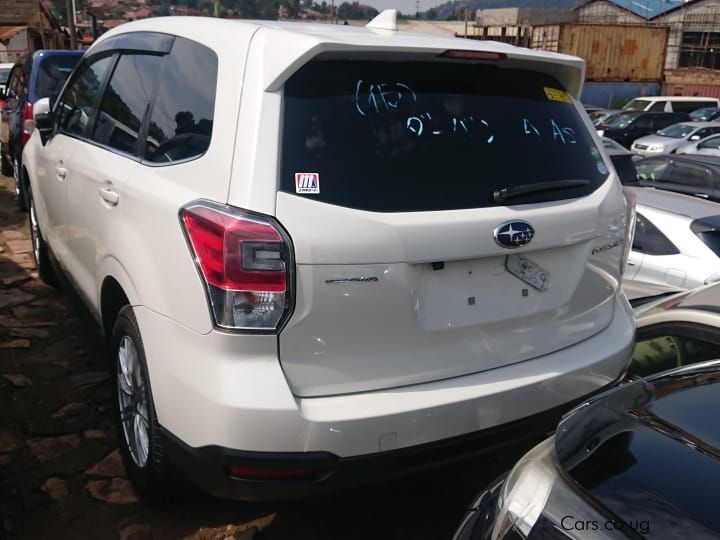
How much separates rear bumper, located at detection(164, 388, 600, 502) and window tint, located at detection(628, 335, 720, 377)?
1.40 metres

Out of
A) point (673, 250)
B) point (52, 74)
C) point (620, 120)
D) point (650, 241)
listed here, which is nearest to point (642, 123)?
point (620, 120)

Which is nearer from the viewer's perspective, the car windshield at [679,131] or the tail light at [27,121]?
the tail light at [27,121]

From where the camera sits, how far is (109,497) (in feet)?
9.33

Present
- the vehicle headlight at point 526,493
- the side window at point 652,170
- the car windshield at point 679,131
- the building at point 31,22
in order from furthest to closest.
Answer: the building at point 31,22
the car windshield at point 679,131
the side window at point 652,170
the vehicle headlight at point 526,493

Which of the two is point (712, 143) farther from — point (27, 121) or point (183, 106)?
point (183, 106)

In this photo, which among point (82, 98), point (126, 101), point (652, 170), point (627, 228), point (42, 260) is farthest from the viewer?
point (652, 170)

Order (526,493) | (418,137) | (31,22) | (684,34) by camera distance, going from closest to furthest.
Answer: (526,493), (418,137), (31,22), (684,34)

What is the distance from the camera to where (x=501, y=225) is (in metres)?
2.24

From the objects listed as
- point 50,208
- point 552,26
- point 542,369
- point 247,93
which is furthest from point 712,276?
point 552,26

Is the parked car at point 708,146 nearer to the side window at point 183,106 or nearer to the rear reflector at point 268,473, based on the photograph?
the side window at point 183,106

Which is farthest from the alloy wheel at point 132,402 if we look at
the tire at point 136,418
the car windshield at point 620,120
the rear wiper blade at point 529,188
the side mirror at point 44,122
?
the car windshield at point 620,120

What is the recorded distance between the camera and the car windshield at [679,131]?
19.0m

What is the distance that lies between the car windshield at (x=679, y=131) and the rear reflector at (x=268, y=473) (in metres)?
19.6

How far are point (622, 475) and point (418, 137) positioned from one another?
3.93ft
